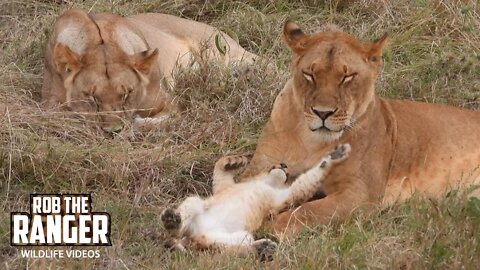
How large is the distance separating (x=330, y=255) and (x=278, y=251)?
0.62ft

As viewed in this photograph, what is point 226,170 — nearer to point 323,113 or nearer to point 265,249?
point 323,113

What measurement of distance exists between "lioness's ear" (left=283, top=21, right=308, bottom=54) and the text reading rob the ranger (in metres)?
0.99

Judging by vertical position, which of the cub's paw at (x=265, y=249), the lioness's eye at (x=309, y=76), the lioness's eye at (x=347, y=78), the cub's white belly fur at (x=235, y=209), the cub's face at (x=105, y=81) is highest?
the lioness's eye at (x=347, y=78)

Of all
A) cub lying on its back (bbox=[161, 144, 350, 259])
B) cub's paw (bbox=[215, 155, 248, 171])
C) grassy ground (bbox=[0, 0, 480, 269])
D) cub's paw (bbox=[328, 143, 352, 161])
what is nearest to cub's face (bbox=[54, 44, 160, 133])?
grassy ground (bbox=[0, 0, 480, 269])

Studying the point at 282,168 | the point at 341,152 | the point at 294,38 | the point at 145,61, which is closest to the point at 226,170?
the point at 282,168

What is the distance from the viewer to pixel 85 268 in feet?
13.4

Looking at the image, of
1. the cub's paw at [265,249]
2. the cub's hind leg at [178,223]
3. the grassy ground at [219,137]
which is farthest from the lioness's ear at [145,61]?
the cub's paw at [265,249]

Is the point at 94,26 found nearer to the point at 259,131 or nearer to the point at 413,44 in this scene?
the point at 259,131

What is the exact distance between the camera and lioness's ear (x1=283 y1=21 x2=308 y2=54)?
479cm

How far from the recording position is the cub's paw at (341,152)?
4656mm

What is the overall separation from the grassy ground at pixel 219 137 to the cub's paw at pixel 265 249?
0.11ft

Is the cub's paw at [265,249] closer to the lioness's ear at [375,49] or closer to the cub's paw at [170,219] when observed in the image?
the cub's paw at [170,219]

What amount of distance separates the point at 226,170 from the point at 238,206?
0.38 metres

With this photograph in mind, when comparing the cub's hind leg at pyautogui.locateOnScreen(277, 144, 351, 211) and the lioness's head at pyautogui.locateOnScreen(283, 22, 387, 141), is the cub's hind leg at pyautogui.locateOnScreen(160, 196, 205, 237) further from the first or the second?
the lioness's head at pyautogui.locateOnScreen(283, 22, 387, 141)
